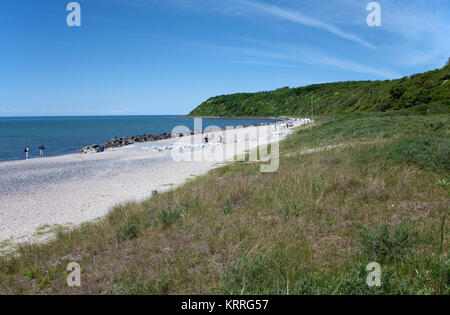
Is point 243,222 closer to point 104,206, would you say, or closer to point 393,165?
point 393,165

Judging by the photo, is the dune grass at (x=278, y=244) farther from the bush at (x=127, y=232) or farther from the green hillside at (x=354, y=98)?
the green hillside at (x=354, y=98)

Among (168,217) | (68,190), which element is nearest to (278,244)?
(168,217)

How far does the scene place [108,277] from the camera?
3.47m

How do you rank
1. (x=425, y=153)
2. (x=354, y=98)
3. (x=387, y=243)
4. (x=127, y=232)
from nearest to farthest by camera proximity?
(x=387, y=243) → (x=127, y=232) → (x=425, y=153) → (x=354, y=98)

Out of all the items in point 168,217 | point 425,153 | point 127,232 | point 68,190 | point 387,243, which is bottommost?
point 68,190

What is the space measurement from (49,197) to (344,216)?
13.3 meters

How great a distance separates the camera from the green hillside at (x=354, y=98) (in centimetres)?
3085

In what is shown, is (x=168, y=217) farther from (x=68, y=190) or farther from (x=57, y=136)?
(x=57, y=136)

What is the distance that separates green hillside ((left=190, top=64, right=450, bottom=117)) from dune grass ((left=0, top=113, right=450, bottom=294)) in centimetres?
2645

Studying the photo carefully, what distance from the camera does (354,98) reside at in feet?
266

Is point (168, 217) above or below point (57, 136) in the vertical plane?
below

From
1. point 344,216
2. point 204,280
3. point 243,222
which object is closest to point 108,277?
point 204,280

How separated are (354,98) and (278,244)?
89.4m

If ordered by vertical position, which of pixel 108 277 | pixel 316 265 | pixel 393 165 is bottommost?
pixel 108 277
